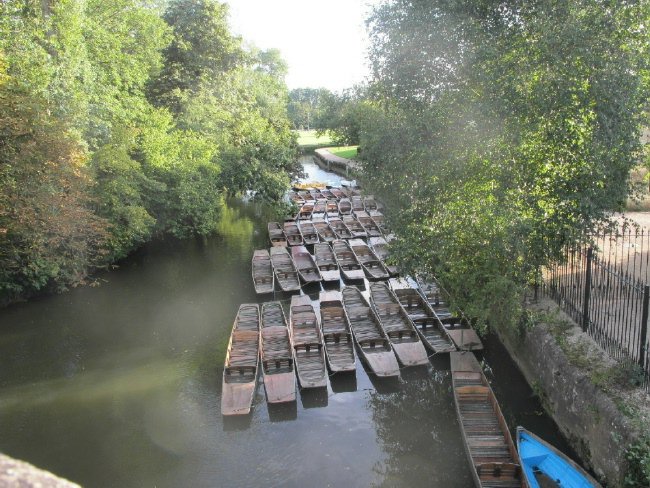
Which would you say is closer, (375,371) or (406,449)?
(406,449)

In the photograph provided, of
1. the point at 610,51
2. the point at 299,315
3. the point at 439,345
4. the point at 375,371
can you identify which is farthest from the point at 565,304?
the point at 299,315

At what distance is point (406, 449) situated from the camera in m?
12.2

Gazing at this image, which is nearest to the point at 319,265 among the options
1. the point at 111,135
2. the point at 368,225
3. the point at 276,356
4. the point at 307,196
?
the point at 368,225

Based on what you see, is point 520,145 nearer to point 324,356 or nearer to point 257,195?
point 324,356

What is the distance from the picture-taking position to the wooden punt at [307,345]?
45.7 feet

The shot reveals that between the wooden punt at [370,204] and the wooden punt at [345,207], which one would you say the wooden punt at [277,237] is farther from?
the wooden punt at [370,204]

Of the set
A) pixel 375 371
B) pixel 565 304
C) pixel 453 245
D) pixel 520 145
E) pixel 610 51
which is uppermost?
pixel 610 51

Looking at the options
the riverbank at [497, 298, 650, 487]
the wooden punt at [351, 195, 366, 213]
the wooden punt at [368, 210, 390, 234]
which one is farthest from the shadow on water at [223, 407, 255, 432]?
the wooden punt at [351, 195, 366, 213]

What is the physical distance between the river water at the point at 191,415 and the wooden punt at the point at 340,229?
9628mm

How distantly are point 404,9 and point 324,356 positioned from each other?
9.45 m

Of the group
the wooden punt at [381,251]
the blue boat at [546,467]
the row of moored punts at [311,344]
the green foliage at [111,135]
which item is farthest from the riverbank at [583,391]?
the green foliage at [111,135]

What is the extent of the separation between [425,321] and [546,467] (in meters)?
6.89

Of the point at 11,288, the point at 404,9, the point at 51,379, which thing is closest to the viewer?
the point at 404,9

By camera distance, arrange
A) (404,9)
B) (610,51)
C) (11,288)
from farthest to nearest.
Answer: (11,288) < (404,9) < (610,51)
